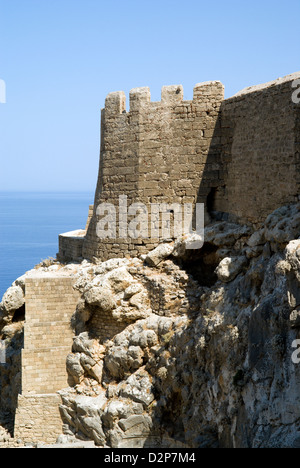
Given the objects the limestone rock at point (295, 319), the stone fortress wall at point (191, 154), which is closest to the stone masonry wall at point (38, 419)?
the stone fortress wall at point (191, 154)

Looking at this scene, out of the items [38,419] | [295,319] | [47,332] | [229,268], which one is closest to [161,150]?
[229,268]

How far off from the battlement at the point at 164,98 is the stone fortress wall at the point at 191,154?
0.02 meters

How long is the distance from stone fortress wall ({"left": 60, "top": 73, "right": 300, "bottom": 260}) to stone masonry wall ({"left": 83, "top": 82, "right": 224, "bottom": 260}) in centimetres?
2

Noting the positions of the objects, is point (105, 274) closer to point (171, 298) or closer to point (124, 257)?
point (124, 257)

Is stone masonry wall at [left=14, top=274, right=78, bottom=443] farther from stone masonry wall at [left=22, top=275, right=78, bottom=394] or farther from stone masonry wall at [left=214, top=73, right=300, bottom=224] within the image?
stone masonry wall at [left=214, top=73, right=300, bottom=224]

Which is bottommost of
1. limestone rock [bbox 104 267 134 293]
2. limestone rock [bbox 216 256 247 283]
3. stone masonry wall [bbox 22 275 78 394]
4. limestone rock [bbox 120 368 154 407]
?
limestone rock [bbox 120 368 154 407]

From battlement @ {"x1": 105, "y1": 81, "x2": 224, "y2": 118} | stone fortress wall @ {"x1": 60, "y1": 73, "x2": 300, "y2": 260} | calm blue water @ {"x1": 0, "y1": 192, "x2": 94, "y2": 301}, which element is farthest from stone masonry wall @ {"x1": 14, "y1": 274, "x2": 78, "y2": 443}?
calm blue water @ {"x1": 0, "y1": 192, "x2": 94, "y2": 301}

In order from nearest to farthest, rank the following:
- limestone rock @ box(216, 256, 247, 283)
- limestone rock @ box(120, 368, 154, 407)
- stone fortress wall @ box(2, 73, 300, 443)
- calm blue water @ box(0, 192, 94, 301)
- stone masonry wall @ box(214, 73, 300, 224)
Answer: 1. stone masonry wall @ box(214, 73, 300, 224)
2. limestone rock @ box(216, 256, 247, 283)
3. limestone rock @ box(120, 368, 154, 407)
4. stone fortress wall @ box(2, 73, 300, 443)
5. calm blue water @ box(0, 192, 94, 301)

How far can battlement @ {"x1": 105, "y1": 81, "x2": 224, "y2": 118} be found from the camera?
18.8 m

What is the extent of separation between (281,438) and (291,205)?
531 centimetres

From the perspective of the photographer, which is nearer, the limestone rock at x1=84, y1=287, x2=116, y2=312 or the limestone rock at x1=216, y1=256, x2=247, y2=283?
the limestone rock at x1=216, y1=256, x2=247, y2=283

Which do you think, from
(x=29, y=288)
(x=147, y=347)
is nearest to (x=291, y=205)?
(x=147, y=347)

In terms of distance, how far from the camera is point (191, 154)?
1894cm

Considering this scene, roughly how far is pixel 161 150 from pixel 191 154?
31.2 inches
